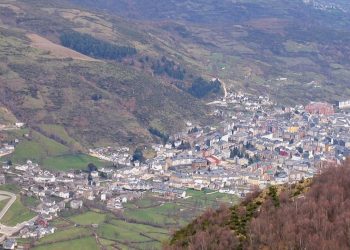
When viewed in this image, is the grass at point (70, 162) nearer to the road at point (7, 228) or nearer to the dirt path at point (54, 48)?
the road at point (7, 228)

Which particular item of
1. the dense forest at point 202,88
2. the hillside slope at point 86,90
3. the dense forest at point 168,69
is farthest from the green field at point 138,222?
the dense forest at point 168,69

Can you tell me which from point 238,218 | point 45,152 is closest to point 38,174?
point 45,152

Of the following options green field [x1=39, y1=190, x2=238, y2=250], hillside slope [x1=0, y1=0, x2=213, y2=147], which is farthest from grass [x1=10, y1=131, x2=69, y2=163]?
green field [x1=39, y1=190, x2=238, y2=250]

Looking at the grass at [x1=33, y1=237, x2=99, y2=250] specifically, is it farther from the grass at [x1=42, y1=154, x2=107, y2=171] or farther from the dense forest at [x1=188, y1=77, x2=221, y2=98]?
the dense forest at [x1=188, y1=77, x2=221, y2=98]

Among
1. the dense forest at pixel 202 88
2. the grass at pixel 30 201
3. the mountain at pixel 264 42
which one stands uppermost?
the grass at pixel 30 201

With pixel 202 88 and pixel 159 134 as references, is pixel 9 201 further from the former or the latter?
pixel 202 88
